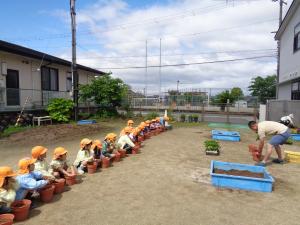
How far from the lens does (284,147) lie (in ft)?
32.1

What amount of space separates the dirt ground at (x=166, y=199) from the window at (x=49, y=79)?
1065 cm

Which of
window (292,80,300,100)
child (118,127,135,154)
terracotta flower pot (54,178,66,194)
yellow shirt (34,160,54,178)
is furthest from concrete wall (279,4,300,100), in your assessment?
yellow shirt (34,160,54,178)

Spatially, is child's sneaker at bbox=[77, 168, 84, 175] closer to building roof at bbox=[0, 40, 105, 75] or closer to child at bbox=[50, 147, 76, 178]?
child at bbox=[50, 147, 76, 178]

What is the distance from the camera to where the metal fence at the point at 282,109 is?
40.7 ft

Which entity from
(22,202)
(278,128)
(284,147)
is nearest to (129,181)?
(22,202)

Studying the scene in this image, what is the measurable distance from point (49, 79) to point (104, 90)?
12.5ft

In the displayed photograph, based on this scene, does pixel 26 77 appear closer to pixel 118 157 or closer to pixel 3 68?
pixel 3 68

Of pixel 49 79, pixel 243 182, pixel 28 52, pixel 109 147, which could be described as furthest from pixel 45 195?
pixel 49 79

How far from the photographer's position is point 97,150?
21.5 ft

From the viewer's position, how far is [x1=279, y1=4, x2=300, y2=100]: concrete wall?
13848mm

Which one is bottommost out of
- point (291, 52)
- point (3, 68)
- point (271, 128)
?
point (271, 128)

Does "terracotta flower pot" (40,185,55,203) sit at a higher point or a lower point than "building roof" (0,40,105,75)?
lower

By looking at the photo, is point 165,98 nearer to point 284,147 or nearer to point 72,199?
point 284,147

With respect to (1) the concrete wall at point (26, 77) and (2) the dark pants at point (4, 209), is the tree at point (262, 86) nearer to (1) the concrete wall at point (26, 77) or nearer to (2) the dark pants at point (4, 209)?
(1) the concrete wall at point (26, 77)
